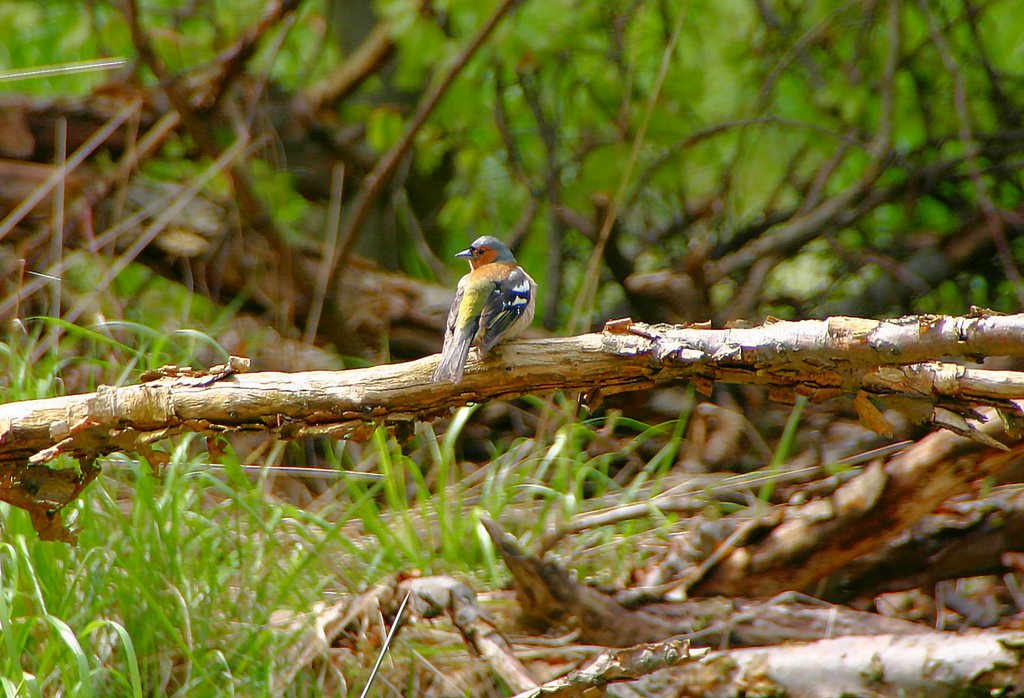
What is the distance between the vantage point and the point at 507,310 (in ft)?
9.19

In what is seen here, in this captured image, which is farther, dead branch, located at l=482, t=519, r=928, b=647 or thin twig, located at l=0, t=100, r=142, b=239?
thin twig, located at l=0, t=100, r=142, b=239

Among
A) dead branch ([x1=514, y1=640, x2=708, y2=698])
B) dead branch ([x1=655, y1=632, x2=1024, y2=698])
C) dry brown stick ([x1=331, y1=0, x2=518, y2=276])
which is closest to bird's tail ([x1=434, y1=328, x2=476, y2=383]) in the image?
dead branch ([x1=514, y1=640, x2=708, y2=698])

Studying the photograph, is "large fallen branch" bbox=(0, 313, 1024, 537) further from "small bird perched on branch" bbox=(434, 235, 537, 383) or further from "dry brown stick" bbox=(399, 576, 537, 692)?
"dry brown stick" bbox=(399, 576, 537, 692)

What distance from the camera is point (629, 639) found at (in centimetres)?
324

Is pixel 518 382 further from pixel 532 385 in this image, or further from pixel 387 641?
pixel 387 641

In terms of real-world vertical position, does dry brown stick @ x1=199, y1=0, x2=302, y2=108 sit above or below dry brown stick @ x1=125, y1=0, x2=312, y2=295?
above

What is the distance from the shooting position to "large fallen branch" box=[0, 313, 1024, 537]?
220 cm

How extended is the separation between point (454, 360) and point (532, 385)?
0.19 m

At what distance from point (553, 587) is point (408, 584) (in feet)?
1.43

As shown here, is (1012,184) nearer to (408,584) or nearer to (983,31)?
(983,31)

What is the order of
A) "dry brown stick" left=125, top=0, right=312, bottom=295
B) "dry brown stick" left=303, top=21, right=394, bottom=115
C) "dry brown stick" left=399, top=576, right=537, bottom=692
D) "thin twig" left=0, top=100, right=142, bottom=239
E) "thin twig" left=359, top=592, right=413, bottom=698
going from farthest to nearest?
"dry brown stick" left=303, top=21, right=394, bottom=115, "thin twig" left=0, top=100, right=142, bottom=239, "dry brown stick" left=125, top=0, right=312, bottom=295, "dry brown stick" left=399, top=576, right=537, bottom=692, "thin twig" left=359, top=592, right=413, bottom=698

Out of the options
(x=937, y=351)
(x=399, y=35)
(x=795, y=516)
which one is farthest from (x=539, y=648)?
(x=399, y=35)

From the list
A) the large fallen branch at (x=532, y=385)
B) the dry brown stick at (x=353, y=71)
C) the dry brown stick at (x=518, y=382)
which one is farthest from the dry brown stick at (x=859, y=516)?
the dry brown stick at (x=353, y=71)

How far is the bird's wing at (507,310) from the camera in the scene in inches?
103
